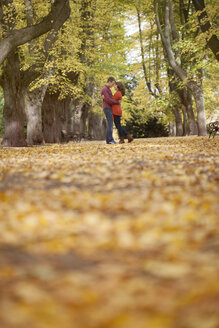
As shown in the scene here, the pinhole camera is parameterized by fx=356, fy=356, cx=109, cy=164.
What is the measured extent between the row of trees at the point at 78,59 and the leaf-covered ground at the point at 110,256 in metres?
11.1

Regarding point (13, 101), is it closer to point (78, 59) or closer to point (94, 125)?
point (78, 59)

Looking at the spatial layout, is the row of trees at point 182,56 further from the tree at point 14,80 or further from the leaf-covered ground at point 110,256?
the leaf-covered ground at point 110,256

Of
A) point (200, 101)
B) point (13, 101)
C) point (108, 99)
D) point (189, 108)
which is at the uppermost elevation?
point (189, 108)

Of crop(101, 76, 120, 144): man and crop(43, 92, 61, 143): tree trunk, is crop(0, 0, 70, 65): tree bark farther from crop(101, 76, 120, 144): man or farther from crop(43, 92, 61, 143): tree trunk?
crop(43, 92, 61, 143): tree trunk

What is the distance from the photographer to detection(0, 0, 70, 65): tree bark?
44.3 ft

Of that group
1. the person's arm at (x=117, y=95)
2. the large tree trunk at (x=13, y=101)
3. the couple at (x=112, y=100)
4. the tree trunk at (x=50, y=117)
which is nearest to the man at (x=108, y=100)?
the couple at (x=112, y=100)

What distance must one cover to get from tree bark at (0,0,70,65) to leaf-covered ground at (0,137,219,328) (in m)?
9.95

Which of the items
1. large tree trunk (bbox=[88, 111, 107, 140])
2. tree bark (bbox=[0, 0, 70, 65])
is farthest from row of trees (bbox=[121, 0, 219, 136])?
tree bark (bbox=[0, 0, 70, 65])

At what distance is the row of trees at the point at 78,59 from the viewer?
15.8 meters

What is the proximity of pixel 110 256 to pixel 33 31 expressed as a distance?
44.1ft

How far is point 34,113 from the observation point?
19.0 metres

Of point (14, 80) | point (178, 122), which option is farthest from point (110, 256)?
point (178, 122)

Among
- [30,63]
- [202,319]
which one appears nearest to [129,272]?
[202,319]

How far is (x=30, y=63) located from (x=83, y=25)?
8.84 m
